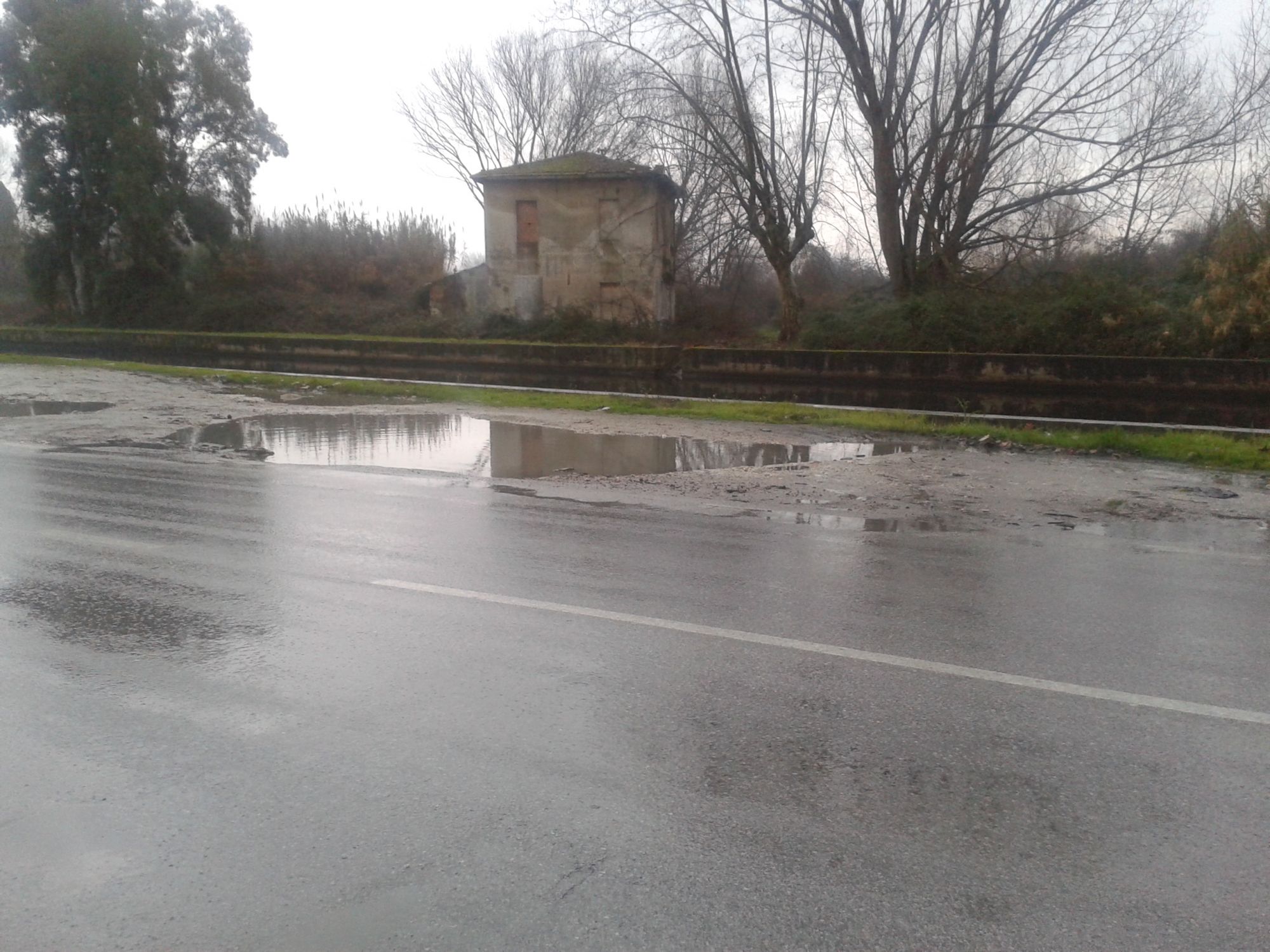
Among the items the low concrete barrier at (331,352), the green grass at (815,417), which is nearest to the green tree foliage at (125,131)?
the low concrete barrier at (331,352)

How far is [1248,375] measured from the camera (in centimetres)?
1606

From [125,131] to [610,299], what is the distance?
19538mm

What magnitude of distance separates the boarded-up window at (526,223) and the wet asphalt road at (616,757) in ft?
87.9

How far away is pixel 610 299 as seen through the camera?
108 ft

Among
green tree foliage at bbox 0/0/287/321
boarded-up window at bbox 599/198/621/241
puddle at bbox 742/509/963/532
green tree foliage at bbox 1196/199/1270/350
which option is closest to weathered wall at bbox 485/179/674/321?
boarded-up window at bbox 599/198/621/241

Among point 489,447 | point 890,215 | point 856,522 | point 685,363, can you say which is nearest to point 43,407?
point 489,447

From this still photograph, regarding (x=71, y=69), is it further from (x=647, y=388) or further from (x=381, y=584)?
(x=381, y=584)

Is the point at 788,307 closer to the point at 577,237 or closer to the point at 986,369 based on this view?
the point at 986,369

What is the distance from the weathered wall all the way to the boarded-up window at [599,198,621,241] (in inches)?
0.8

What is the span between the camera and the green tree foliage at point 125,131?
36.8 m

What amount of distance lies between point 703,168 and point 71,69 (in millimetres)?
23789

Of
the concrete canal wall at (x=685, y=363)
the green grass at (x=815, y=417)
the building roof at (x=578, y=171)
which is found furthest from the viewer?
the building roof at (x=578, y=171)

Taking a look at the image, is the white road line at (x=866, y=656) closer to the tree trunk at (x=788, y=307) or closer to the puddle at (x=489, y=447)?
the puddle at (x=489, y=447)

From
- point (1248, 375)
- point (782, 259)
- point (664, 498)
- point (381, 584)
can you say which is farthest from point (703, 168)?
point (381, 584)
